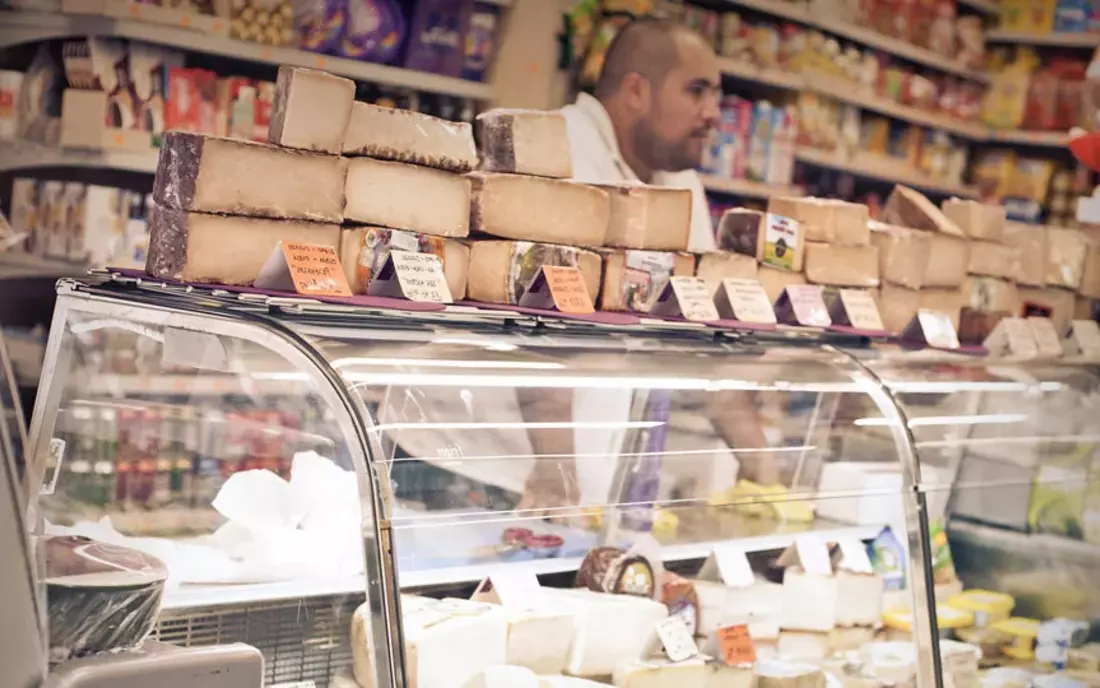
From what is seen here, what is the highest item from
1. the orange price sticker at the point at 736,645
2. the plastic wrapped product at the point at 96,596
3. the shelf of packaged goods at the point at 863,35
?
the shelf of packaged goods at the point at 863,35

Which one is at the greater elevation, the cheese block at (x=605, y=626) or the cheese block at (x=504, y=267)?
the cheese block at (x=504, y=267)

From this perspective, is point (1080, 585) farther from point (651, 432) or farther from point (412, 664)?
point (412, 664)

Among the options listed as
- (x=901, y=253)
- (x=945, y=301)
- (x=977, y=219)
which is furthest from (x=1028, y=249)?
(x=901, y=253)

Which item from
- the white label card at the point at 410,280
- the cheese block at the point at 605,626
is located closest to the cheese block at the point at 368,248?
the white label card at the point at 410,280

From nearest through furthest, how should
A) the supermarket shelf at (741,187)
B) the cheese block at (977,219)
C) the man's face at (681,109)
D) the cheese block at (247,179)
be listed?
the cheese block at (247,179) → the cheese block at (977,219) → the man's face at (681,109) → the supermarket shelf at (741,187)

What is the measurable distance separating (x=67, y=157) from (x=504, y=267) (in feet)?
6.75

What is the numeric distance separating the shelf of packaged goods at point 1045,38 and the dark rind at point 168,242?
566 cm

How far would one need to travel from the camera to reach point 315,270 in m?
1.78

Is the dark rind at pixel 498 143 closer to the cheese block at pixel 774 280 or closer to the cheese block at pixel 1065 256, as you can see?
the cheese block at pixel 774 280

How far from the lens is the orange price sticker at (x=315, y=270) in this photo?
5.73 ft

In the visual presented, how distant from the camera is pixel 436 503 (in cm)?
172

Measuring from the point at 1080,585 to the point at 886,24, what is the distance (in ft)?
12.3

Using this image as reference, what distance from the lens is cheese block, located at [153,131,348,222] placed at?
1738 millimetres

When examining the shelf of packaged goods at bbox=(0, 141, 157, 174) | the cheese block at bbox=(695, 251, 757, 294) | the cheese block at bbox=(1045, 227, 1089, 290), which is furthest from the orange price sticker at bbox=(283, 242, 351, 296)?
the cheese block at bbox=(1045, 227, 1089, 290)
